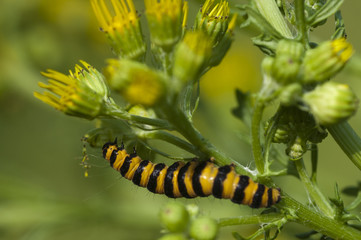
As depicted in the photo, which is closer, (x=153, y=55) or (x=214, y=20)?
(x=153, y=55)

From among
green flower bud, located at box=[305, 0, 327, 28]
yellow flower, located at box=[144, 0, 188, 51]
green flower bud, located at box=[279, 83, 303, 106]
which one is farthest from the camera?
green flower bud, located at box=[305, 0, 327, 28]

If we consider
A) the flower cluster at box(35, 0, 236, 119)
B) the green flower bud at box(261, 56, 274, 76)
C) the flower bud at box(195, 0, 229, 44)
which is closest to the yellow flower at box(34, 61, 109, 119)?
the flower cluster at box(35, 0, 236, 119)

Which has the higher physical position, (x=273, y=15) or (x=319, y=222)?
(x=273, y=15)

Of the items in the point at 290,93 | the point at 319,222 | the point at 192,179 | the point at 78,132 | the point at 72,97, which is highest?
the point at 78,132

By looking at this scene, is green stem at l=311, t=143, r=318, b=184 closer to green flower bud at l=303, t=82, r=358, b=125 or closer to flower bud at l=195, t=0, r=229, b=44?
green flower bud at l=303, t=82, r=358, b=125

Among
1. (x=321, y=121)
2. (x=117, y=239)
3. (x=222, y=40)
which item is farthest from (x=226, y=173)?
→ (x=117, y=239)

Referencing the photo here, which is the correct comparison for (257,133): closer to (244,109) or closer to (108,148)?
(108,148)

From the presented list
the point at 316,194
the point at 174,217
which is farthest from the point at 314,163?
the point at 174,217

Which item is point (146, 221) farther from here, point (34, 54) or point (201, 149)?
point (201, 149)
